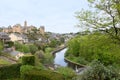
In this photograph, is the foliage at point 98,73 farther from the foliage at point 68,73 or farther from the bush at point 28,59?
the bush at point 28,59

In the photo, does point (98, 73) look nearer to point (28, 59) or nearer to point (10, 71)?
point (28, 59)

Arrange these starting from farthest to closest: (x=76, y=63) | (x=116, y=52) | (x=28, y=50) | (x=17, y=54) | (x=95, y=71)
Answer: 1. (x=28, y=50)
2. (x=76, y=63)
3. (x=17, y=54)
4. (x=116, y=52)
5. (x=95, y=71)

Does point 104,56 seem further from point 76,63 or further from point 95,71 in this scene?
point 95,71

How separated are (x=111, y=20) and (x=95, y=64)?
3.27 m

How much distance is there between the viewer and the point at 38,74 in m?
15.6

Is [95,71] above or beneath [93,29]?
beneath

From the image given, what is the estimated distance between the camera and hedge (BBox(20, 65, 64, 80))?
14821 mm

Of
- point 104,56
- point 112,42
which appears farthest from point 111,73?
point 104,56

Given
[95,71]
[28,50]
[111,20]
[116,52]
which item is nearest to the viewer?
[95,71]

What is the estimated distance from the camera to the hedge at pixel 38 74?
14.8 m

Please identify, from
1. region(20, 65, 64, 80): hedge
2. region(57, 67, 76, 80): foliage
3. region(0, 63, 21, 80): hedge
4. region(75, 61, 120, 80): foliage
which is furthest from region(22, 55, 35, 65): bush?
region(75, 61, 120, 80): foliage

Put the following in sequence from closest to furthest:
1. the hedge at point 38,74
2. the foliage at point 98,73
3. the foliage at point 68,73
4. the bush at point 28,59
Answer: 1. the foliage at point 98,73
2. the hedge at point 38,74
3. the foliage at point 68,73
4. the bush at point 28,59

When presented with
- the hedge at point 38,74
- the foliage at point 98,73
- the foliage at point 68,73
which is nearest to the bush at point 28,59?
the hedge at point 38,74

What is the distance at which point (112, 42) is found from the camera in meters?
13.0
